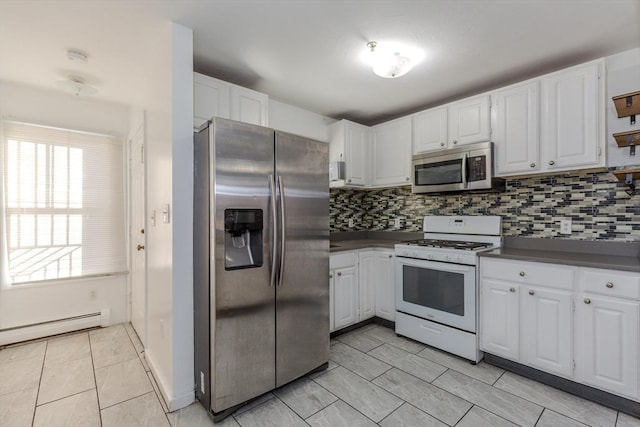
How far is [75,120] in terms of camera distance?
2992 millimetres

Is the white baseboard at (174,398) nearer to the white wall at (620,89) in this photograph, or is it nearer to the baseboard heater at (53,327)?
the baseboard heater at (53,327)

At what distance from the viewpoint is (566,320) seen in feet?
6.35

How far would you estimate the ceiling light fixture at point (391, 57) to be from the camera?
207 cm

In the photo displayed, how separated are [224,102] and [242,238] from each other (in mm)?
1134

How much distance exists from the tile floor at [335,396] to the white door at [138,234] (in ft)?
1.34

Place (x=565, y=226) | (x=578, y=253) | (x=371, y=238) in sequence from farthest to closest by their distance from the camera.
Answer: (x=371, y=238) → (x=565, y=226) → (x=578, y=253)

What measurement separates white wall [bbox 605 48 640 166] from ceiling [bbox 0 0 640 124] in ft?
0.27

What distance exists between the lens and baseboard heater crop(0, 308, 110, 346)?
8.93 ft

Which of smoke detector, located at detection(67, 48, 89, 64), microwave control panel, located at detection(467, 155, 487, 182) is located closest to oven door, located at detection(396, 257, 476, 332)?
microwave control panel, located at detection(467, 155, 487, 182)

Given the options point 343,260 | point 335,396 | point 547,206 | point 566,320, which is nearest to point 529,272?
point 566,320

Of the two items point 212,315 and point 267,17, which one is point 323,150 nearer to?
point 267,17

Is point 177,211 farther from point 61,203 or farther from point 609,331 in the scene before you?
point 609,331

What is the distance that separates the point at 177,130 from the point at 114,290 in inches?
93.8

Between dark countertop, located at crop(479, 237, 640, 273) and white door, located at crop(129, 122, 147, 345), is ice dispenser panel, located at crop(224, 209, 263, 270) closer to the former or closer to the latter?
white door, located at crop(129, 122, 147, 345)
